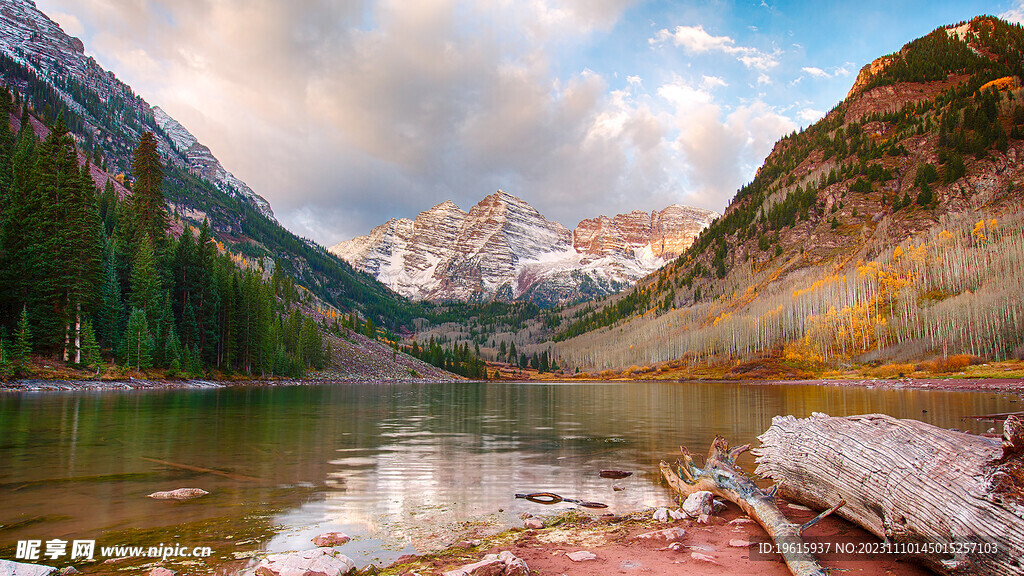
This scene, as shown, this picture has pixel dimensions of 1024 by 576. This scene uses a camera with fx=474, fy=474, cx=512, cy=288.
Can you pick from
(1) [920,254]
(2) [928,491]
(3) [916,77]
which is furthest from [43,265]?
(3) [916,77]

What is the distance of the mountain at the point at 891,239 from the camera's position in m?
89.8

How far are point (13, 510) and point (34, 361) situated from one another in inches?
2184

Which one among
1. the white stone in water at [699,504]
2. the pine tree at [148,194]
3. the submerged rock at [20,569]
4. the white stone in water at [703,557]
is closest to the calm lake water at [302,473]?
the white stone in water at [699,504]

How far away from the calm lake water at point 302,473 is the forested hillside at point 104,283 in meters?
28.7

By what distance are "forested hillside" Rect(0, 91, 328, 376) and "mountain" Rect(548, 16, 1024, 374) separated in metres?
119

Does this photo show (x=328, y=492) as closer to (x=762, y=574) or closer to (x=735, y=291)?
(x=762, y=574)

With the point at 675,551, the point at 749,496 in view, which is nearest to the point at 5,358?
the point at 675,551

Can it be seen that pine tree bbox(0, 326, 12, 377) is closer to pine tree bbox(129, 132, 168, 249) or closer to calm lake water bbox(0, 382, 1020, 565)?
calm lake water bbox(0, 382, 1020, 565)

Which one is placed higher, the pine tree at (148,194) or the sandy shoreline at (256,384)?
the pine tree at (148,194)

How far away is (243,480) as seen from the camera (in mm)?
14281

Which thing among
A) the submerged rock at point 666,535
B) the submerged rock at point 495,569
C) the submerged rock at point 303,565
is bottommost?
the submerged rock at point 666,535

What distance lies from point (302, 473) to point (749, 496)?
13.4 m

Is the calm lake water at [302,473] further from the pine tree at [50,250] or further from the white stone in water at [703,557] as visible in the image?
the pine tree at [50,250]

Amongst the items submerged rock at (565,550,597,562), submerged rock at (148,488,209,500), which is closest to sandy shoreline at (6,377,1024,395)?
submerged rock at (148,488,209,500)
